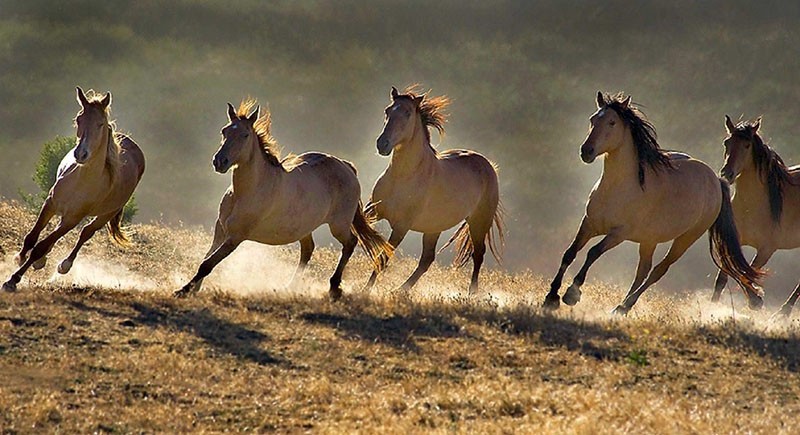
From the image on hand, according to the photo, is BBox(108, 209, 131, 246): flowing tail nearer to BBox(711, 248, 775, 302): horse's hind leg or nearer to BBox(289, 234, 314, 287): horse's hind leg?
BBox(289, 234, 314, 287): horse's hind leg

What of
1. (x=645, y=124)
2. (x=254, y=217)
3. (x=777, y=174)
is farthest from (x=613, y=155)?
Answer: (x=254, y=217)

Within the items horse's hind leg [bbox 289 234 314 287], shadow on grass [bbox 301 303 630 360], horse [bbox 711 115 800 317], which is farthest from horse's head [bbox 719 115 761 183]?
horse's hind leg [bbox 289 234 314 287]

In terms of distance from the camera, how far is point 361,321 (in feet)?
40.7

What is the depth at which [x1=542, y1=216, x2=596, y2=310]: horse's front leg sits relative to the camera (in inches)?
544

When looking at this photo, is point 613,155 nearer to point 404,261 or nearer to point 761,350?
point 761,350

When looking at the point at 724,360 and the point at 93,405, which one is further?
the point at 724,360

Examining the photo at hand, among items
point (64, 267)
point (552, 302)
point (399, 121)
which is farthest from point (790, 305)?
point (64, 267)

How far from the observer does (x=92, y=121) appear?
42.7ft

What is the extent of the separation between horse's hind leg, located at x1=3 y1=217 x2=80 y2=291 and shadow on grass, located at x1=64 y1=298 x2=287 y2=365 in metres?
0.90

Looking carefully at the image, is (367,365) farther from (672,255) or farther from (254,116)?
(672,255)

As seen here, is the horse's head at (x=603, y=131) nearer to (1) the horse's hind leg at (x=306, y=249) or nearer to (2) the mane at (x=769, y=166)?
(2) the mane at (x=769, y=166)

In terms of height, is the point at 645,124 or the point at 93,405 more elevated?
the point at 645,124

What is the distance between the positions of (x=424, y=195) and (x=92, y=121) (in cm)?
439

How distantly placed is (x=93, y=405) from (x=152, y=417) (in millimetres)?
557
